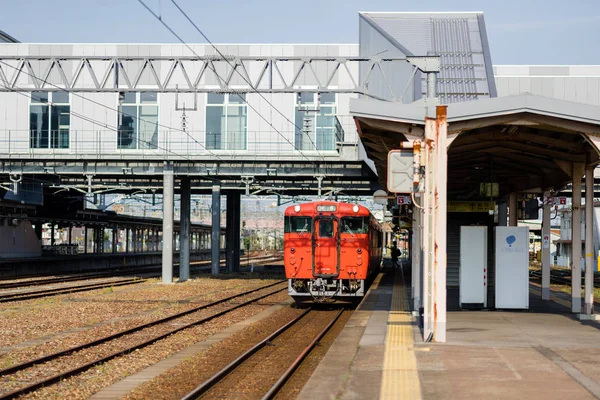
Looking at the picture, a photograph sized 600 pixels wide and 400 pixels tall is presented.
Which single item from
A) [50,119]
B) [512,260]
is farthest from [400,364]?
[50,119]

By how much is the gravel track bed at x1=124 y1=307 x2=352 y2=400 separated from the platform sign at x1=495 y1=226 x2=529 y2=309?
13.3ft

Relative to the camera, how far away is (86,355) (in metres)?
12.8

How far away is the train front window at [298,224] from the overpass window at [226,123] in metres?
21.5

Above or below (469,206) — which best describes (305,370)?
below

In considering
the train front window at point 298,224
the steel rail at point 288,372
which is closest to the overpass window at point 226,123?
the train front window at point 298,224

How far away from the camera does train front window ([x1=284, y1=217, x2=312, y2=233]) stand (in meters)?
21.5

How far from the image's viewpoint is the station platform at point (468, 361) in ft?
28.9

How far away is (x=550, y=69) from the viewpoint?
4919 cm

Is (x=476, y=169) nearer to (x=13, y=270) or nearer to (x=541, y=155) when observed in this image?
(x=541, y=155)

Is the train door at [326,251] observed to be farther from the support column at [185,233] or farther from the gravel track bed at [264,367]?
the support column at [185,233]

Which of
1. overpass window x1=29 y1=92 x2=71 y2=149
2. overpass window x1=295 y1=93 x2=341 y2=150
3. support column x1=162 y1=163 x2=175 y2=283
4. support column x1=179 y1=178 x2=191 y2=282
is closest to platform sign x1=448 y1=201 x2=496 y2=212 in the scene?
support column x1=162 y1=163 x2=175 y2=283

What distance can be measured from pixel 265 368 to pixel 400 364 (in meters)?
2.22

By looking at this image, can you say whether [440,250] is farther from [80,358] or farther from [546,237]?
[546,237]

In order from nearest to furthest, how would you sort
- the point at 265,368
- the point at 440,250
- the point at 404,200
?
the point at 265,368 < the point at 440,250 < the point at 404,200
